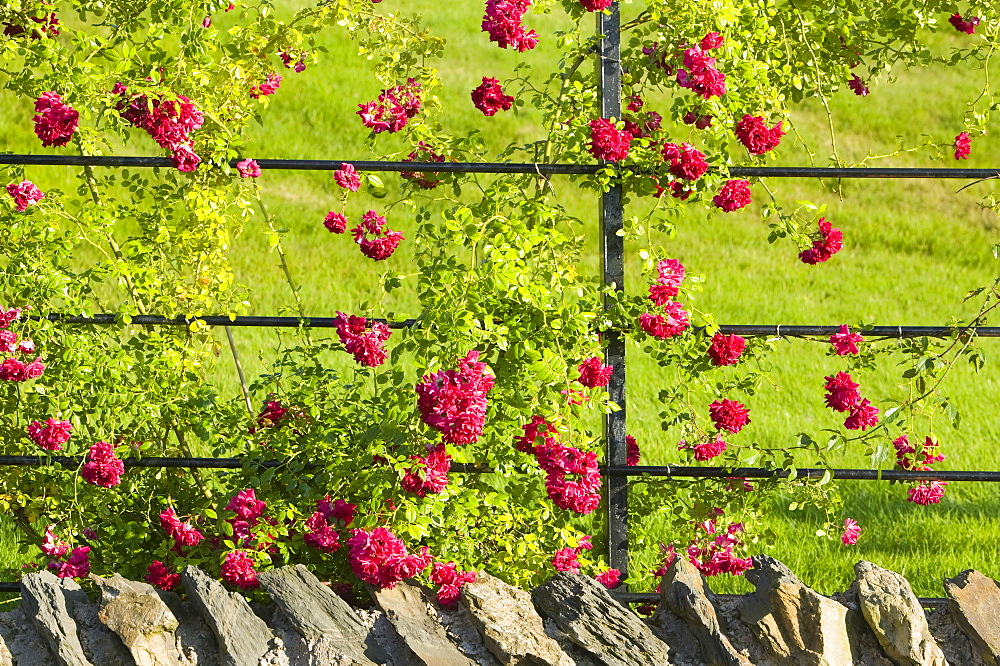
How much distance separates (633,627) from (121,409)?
5.16 ft

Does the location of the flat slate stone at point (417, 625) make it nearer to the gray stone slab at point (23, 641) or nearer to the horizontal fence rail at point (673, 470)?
the horizontal fence rail at point (673, 470)

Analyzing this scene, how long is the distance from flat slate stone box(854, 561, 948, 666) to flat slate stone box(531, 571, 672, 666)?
487 mm

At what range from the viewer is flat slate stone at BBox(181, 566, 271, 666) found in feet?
7.38

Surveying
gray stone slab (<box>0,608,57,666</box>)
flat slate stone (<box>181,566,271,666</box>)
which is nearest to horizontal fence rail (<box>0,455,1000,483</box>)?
flat slate stone (<box>181,566,271,666</box>)

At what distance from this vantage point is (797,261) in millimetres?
8289

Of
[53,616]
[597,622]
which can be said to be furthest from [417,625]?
[53,616]

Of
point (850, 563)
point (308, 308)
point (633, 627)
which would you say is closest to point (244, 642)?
point (633, 627)

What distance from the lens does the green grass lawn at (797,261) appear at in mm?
4293

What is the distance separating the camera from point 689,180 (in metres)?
2.65

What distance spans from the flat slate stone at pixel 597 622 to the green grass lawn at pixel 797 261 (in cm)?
121

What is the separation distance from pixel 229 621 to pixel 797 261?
6821 millimetres

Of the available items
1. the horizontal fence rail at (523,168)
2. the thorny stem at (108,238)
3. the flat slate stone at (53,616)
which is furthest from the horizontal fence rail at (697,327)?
the flat slate stone at (53,616)

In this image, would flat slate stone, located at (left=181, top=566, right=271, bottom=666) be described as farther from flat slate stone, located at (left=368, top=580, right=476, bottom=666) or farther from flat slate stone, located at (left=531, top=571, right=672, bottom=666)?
flat slate stone, located at (left=531, top=571, right=672, bottom=666)

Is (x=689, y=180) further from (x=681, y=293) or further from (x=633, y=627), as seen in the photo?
(x=633, y=627)
